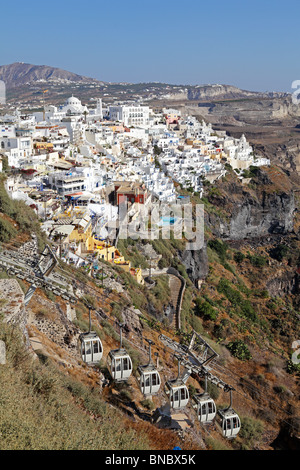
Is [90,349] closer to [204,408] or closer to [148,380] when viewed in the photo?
[148,380]

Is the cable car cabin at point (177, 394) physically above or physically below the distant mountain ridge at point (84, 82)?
below

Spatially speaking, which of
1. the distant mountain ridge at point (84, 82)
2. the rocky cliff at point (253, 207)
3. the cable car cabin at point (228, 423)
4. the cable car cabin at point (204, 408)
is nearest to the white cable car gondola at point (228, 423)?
the cable car cabin at point (228, 423)

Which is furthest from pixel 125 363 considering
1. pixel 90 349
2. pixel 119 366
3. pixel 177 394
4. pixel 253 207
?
pixel 253 207

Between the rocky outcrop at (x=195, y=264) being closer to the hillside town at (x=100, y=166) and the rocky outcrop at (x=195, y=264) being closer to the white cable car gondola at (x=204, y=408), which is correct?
the hillside town at (x=100, y=166)

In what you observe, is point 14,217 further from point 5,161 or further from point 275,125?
point 275,125

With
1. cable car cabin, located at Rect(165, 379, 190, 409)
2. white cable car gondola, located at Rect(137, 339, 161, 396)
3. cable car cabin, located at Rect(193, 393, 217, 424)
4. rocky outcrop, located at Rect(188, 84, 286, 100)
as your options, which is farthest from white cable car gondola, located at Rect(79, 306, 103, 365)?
rocky outcrop, located at Rect(188, 84, 286, 100)

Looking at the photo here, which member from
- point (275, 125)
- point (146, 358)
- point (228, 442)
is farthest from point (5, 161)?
Result: point (275, 125)
